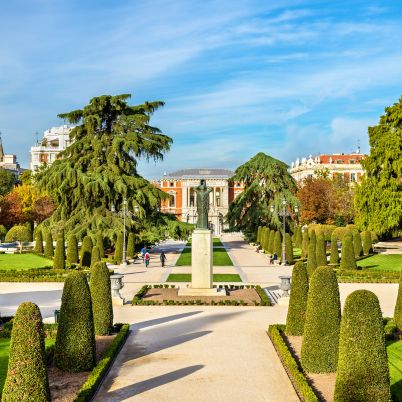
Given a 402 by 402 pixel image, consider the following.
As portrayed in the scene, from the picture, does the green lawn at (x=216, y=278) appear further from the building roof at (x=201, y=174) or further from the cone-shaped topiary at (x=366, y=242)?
the building roof at (x=201, y=174)

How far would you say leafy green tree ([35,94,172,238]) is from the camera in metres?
39.0

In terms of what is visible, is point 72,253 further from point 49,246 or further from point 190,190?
point 190,190

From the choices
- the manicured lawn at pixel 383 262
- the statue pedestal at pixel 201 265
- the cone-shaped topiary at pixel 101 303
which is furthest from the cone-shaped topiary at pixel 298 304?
the manicured lawn at pixel 383 262

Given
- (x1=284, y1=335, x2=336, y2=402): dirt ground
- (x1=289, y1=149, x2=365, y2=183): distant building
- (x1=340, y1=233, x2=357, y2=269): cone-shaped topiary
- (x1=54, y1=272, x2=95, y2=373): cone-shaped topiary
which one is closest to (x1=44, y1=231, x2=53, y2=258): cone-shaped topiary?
(x1=340, y1=233, x2=357, y2=269): cone-shaped topiary

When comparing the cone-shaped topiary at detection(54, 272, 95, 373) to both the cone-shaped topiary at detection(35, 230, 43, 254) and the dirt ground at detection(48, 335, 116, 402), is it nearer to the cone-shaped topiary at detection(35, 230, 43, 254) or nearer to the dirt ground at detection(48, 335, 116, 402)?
the dirt ground at detection(48, 335, 116, 402)

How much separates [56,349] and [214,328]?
5.62 m

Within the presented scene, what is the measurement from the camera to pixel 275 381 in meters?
11.1

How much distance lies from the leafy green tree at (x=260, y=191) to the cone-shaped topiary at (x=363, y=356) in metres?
45.3

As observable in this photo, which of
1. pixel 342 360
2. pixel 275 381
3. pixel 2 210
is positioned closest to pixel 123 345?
pixel 275 381

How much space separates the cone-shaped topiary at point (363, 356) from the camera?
8836 mm

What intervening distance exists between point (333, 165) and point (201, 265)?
7358 centimetres

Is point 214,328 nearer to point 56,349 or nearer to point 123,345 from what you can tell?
point 123,345

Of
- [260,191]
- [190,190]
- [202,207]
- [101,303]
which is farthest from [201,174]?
[101,303]

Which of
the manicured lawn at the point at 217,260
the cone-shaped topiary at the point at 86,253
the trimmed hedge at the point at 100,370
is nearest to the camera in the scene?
the trimmed hedge at the point at 100,370
